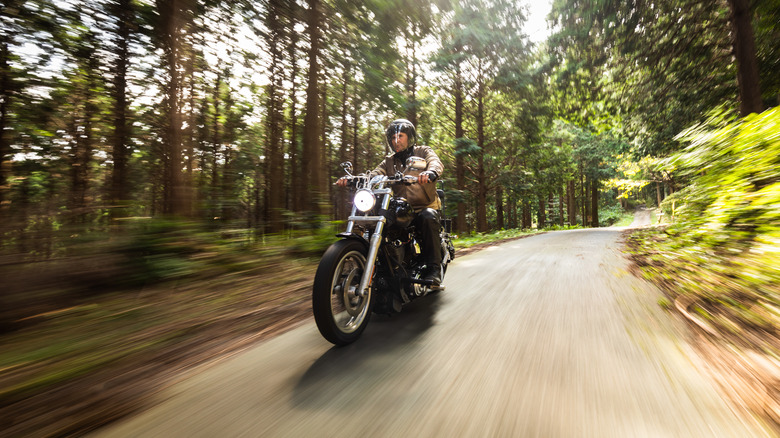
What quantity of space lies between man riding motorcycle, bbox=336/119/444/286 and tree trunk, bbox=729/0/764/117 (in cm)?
721

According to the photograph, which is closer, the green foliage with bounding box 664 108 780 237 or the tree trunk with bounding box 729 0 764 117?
the green foliage with bounding box 664 108 780 237

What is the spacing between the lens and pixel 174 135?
514cm

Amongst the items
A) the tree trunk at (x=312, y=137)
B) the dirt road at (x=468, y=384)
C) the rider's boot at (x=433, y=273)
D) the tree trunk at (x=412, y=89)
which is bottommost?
the dirt road at (x=468, y=384)

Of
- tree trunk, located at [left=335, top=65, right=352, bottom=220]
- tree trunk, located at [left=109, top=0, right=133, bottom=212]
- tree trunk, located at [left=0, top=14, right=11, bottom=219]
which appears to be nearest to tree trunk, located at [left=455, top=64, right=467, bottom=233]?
tree trunk, located at [left=335, top=65, right=352, bottom=220]

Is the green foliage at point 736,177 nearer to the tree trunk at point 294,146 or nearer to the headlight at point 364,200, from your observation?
the headlight at point 364,200

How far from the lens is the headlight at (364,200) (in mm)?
2652

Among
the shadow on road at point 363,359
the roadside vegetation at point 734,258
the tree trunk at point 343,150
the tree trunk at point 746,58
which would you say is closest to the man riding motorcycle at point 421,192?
the shadow on road at point 363,359

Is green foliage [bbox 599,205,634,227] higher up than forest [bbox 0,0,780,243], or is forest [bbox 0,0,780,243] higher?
forest [bbox 0,0,780,243]

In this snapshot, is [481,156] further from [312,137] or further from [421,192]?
[421,192]

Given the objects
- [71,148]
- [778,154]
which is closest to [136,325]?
[71,148]

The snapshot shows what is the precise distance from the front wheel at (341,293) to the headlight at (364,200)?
0.30 metres

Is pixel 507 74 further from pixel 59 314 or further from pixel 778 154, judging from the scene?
pixel 59 314

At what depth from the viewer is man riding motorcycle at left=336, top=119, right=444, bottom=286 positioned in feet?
11.0

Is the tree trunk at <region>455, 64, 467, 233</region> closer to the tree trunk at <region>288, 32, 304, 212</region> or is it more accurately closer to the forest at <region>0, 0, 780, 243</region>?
the forest at <region>0, 0, 780, 243</region>
